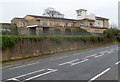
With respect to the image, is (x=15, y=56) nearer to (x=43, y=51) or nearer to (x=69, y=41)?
(x=43, y=51)

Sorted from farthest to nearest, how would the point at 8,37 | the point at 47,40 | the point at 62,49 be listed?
the point at 62,49 < the point at 47,40 < the point at 8,37

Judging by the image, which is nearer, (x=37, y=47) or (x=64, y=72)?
(x=64, y=72)

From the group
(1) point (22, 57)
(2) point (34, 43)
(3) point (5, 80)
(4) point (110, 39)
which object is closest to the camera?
(3) point (5, 80)

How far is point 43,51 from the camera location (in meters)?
24.8

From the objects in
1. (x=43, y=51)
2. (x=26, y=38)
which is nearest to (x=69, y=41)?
(x=43, y=51)

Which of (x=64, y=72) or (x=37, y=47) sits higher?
(x=37, y=47)

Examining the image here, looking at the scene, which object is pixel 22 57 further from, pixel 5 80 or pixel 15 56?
pixel 5 80

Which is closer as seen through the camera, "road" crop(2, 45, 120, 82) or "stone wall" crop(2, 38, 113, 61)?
"road" crop(2, 45, 120, 82)

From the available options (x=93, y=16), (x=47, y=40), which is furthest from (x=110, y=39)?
(x=47, y=40)

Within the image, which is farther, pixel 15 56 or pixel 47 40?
pixel 47 40

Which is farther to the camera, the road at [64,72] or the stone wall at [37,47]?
the stone wall at [37,47]

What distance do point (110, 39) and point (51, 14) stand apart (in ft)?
108

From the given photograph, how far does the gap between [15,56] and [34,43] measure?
3.99 meters

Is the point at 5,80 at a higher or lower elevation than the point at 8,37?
lower
